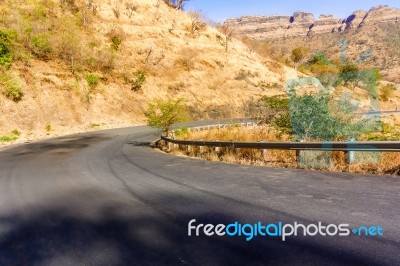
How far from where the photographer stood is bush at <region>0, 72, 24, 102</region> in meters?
32.4

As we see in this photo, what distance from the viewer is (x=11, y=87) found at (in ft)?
107

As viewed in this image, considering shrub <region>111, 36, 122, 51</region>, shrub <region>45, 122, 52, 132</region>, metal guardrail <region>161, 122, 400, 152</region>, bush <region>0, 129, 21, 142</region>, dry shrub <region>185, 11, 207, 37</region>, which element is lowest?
bush <region>0, 129, 21, 142</region>

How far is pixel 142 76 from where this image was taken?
46375mm

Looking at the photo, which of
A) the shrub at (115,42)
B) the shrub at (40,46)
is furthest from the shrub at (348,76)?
the shrub at (40,46)

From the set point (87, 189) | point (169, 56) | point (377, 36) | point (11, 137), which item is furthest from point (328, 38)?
point (87, 189)

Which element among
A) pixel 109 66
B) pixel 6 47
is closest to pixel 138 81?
pixel 109 66

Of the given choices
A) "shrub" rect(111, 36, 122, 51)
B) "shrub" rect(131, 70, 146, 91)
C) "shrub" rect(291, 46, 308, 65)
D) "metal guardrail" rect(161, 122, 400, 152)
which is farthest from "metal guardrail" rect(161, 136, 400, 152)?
"shrub" rect(291, 46, 308, 65)

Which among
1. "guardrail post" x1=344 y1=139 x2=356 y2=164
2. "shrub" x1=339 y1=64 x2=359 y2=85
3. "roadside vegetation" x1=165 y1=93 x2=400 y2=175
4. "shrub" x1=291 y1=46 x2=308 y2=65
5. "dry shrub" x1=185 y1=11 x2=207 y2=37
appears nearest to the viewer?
"roadside vegetation" x1=165 y1=93 x2=400 y2=175

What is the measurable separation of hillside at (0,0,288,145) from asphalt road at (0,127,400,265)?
23074mm

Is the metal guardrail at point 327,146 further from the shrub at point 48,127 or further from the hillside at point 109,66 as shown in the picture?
the shrub at point 48,127

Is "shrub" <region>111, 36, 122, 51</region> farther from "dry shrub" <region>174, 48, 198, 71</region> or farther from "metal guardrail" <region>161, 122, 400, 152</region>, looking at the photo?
"metal guardrail" <region>161, 122, 400, 152</region>

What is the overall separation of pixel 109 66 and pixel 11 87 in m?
15.2

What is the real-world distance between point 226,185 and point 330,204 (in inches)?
101

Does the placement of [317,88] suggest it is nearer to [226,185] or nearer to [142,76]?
[226,185]
